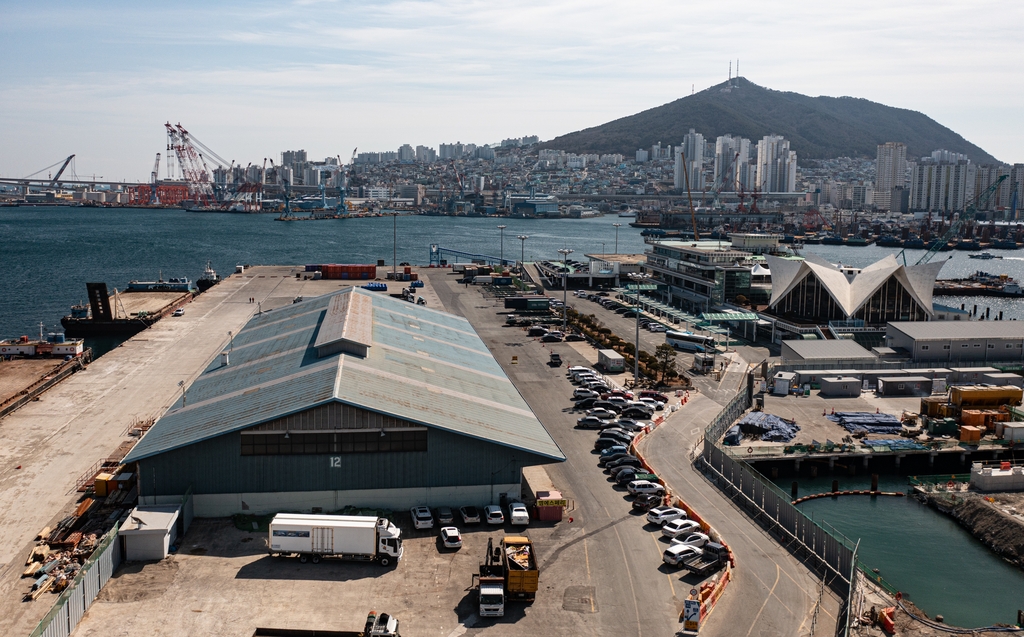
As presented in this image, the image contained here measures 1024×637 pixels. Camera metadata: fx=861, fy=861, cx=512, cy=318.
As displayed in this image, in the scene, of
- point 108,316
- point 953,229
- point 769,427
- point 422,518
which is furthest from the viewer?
point 953,229

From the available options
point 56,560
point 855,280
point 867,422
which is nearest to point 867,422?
point 867,422

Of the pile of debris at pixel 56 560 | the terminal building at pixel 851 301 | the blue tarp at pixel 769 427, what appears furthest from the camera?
the terminal building at pixel 851 301

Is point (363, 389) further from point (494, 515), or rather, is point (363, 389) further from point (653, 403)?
point (653, 403)

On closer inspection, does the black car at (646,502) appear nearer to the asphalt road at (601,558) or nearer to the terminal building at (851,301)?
the asphalt road at (601,558)

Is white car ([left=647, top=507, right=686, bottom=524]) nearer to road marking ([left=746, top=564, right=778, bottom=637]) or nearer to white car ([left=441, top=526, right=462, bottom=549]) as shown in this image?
road marking ([left=746, top=564, right=778, bottom=637])

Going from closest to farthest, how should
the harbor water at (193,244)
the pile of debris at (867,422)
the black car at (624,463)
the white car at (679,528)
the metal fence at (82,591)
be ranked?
the metal fence at (82,591) < the white car at (679,528) < the black car at (624,463) < the pile of debris at (867,422) < the harbor water at (193,244)

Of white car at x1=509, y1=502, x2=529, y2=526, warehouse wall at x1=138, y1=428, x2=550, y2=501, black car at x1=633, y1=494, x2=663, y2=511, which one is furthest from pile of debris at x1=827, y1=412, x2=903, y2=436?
warehouse wall at x1=138, y1=428, x2=550, y2=501

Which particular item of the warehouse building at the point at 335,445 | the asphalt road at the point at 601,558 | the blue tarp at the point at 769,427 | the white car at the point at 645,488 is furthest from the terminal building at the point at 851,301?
the warehouse building at the point at 335,445
